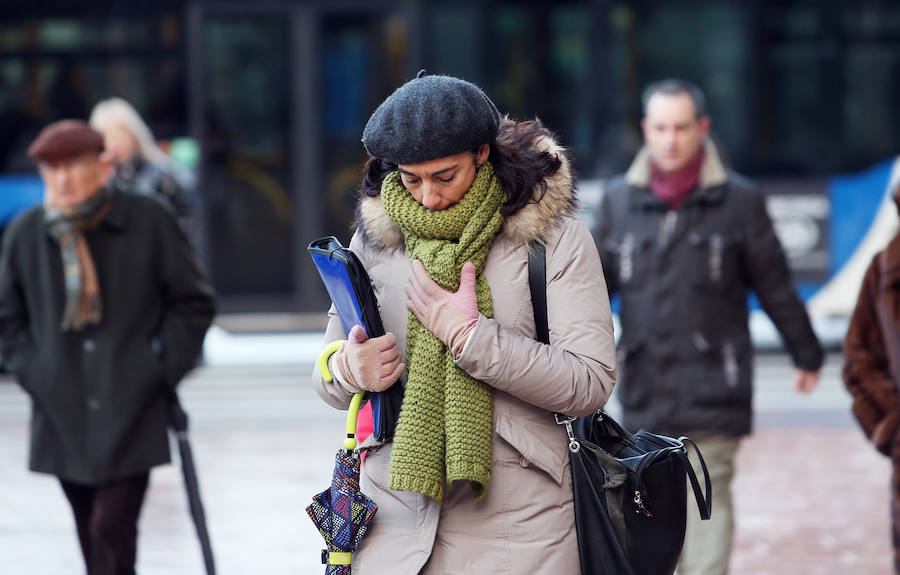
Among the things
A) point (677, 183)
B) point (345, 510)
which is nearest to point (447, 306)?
point (345, 510)

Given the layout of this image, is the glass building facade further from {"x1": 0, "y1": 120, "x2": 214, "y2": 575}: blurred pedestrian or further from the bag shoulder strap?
the bag shoulder strap

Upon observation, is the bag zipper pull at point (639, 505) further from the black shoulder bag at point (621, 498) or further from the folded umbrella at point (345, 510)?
the folded umbrella at point (345, 510)

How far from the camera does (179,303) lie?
504cm

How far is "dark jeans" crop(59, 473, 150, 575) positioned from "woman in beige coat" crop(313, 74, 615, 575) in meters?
1.86

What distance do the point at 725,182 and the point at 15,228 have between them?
7.80ft

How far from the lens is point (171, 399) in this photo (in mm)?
5023

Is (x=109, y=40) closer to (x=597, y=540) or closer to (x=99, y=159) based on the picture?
(x=99, y=159)

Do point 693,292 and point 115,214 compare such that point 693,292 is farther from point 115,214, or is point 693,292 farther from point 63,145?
point 63,145

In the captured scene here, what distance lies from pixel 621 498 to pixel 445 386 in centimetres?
44

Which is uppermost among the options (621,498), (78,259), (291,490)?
(78,259)

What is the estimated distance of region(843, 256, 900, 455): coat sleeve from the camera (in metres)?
4.35

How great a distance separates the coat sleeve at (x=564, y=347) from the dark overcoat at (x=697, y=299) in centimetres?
211

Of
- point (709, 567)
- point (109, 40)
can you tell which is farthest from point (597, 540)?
point (109, 40)

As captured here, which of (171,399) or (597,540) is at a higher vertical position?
(597,540)
